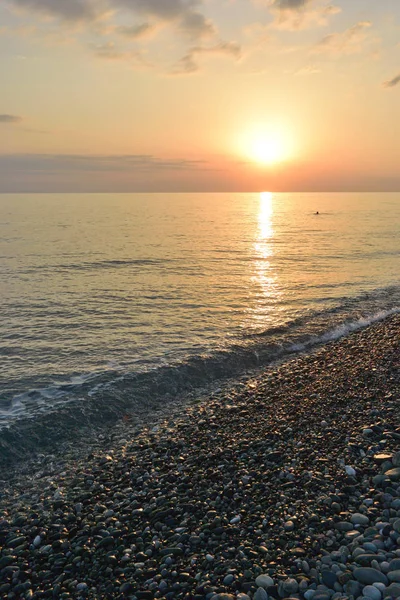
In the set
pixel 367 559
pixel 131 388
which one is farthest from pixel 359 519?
pixel 131 388

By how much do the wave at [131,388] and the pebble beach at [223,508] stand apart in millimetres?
1391

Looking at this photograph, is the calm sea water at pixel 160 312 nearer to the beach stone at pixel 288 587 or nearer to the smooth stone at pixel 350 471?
the smooth stone at pixel 350 471

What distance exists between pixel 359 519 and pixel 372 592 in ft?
6.02

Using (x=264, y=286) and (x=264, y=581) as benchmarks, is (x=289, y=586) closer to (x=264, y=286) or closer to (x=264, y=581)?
(x=264, y=581)

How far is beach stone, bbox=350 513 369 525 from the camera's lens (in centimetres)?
811

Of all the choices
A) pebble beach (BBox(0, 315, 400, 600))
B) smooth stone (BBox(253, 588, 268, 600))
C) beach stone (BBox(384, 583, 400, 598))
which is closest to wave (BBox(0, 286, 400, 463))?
pebble beach (BBox(0, 315, 400, 600))

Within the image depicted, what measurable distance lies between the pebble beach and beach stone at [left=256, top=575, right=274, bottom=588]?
2 cm

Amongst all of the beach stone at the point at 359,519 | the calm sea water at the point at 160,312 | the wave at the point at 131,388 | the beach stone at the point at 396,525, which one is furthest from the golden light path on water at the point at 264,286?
the beach stone at the point at 396,525

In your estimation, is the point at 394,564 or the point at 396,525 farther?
the point at 396,525

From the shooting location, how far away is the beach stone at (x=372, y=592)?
6.36 meters

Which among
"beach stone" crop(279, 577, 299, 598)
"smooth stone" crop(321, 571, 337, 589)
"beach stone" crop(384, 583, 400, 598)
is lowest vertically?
"beach stone" crop(279, 577, 299, 598)

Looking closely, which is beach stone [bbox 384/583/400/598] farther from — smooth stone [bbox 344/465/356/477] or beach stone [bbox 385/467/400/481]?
smooth stone [bbox 344/465/356/477]

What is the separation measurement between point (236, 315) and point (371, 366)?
1261cm

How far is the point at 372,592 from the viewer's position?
6406 millimetres
